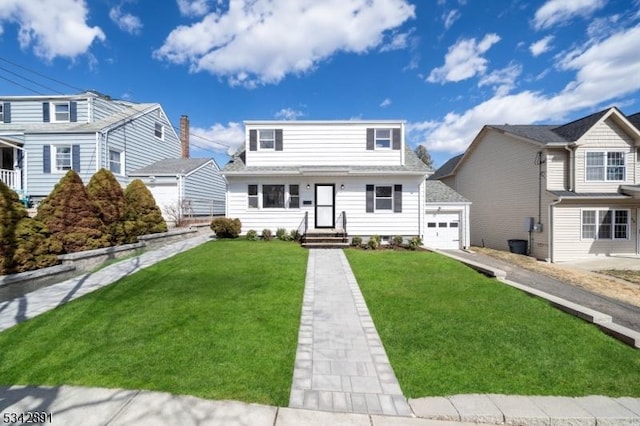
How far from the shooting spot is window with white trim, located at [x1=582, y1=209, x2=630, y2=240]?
47.2 ft

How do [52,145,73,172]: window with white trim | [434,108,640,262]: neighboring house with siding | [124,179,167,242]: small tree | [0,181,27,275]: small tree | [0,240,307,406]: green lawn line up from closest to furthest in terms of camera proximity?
[0,240,307,406]: green lawn → [0,181,27,275]: small tree → [124,179,167,242]: small tree → [434,108,640,262]: neighboring house with siding → [52,145,73,172]: window with white trim

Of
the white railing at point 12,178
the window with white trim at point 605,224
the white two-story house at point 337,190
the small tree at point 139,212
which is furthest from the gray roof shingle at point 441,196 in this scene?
the white railing at point 12,178

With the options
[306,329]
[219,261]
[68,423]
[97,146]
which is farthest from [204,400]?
[97,146]

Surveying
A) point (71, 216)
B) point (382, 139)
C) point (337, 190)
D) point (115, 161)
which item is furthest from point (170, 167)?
point (382, 139)

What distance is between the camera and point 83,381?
323 cm

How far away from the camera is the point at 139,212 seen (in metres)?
11.3

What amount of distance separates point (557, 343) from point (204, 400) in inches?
203

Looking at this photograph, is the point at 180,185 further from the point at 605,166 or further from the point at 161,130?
the point at 605,166

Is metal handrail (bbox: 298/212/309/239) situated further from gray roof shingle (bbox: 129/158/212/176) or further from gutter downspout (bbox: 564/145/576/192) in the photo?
gutter downspout (bbox: 564/145/576/192)

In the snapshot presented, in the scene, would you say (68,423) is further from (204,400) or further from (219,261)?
(219,261)

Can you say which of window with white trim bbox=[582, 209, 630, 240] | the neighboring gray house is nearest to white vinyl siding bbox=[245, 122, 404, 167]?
the neighboring gray house

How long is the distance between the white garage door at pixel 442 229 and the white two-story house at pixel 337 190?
276cm

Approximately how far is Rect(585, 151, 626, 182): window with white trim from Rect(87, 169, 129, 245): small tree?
838 inches

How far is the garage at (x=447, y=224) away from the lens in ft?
53.4
